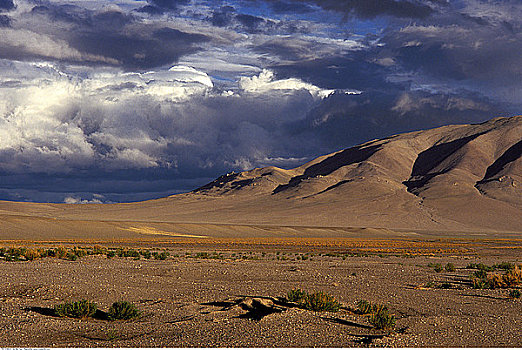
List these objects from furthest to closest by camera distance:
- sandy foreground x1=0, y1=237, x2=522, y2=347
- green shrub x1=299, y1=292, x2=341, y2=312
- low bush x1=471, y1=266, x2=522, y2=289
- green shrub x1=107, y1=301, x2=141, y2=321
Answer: low bush x1=471, y1=266, x2=522, y2=289 → green shrub x1=299, y1=292, x2=341, y2=312 → green shrub x1=107, y1=301, x2=141, y2=321 → sandy foreground x1=0, y1=237, x2=522, y2=347

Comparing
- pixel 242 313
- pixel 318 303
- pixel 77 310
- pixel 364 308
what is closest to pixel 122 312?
pixel 77 310

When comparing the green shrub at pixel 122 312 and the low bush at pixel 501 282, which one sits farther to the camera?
the low bush at pixel 501 282

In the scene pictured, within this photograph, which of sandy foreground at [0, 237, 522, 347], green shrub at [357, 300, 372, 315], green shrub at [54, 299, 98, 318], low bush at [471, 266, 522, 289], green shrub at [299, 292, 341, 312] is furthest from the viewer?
low bush at [471, 266, 522, 289]

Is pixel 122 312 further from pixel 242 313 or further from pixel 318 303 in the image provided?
pixel 318 303

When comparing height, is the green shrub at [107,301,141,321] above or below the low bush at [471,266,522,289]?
above

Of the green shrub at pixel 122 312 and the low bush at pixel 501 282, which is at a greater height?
the green shrub at pixel 122 312

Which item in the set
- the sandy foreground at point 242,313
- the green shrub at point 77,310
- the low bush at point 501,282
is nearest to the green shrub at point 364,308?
the sandy foreground at point 242,313

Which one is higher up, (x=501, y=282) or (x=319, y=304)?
(x=319, y=304)

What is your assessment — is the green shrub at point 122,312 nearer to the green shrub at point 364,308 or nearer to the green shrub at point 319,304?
the green shrub at point 319,304

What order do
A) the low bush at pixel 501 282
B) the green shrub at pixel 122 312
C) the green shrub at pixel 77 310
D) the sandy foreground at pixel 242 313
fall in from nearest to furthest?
the sandy foreground at pixel 242 313
the green shrub at pixel 122 312
the green shrub at pixel 77 310
the low bush at pixel 501 282

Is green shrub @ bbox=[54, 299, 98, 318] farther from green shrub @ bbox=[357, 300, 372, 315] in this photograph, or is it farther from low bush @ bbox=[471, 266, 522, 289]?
low bush @ bbox=[471, 266, 522, 289]

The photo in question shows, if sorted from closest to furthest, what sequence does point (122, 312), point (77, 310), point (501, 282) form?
point (122, 312) < point (77, 310) < point (501, 282)

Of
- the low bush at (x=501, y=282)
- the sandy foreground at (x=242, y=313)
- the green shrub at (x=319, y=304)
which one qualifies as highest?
the green shrub at (x=319, y=304)

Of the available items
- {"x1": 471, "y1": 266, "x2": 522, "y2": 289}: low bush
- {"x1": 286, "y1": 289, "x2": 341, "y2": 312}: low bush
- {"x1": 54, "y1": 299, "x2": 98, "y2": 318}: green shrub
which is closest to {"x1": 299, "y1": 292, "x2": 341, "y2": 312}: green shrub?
{"x1": 286, "y1": 289, "x2": 341, "y2": 312}: low bush
